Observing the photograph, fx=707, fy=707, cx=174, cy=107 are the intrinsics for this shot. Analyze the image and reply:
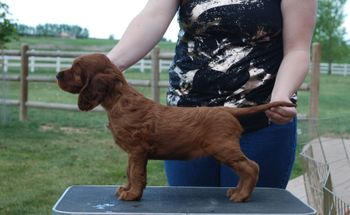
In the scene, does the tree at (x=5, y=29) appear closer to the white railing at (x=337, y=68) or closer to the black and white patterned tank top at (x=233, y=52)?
the black and white patterned tank top at (x=233, y=52)

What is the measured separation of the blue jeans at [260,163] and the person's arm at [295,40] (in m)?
0.18

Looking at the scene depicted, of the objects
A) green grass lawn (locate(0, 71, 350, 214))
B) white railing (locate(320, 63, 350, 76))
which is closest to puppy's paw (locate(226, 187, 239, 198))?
green grass lawn (locate(0, 71, 350, 214))

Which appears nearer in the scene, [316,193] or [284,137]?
[284,137]

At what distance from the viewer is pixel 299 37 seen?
2.31 meters

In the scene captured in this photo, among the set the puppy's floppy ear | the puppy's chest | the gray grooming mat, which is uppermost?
the puppy's floppy ear

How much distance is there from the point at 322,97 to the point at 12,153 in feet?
43.0

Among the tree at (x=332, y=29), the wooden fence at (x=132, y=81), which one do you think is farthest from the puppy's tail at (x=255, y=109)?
the tree at (x=332, y=29)

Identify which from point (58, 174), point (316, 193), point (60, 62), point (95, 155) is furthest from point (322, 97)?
point (316, 193)

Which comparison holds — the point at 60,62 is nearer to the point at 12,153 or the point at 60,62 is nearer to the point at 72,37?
the point at 72,37

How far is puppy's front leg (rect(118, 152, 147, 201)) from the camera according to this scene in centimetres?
200

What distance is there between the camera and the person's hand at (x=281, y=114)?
83.3 inches

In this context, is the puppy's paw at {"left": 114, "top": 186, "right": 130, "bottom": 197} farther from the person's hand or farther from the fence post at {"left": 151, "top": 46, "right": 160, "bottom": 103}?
the fence post at {"left": 151, "top": 46, "right": 160, "bottom": 103}

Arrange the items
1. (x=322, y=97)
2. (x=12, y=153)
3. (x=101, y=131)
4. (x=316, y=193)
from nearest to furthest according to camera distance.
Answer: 1. (x=316, y=193)
2. (x=12, y=153)
3. (x=101, y=131)
4. (x=322, y=97)

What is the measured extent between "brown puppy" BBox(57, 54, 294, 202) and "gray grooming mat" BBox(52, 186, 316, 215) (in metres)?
0.06
